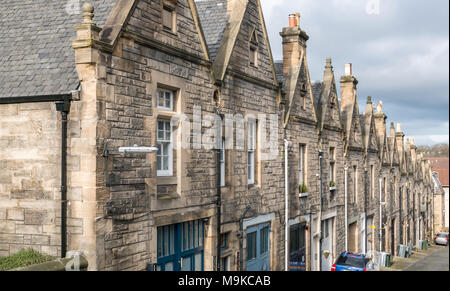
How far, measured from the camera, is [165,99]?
12680 millimetres

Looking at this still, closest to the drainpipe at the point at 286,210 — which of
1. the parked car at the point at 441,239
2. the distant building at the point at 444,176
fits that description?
the parked car at the point at 441,239

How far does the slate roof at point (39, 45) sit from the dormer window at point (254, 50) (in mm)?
5947

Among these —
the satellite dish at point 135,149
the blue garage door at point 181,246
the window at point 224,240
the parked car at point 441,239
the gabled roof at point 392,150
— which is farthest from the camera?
the parked car at point 441,239

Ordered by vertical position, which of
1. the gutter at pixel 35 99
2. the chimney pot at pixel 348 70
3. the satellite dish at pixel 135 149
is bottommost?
the satellite dish at pixel 135 149

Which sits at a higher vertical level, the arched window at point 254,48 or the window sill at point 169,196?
the arched window at point 254,48

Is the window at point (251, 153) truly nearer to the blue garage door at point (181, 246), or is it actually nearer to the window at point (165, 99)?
the blue garage door at point (181, 246)

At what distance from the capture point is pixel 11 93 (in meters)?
10.8

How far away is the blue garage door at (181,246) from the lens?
12.4 meters

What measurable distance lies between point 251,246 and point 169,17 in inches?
304

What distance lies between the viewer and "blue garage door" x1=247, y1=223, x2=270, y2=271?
16719 mm

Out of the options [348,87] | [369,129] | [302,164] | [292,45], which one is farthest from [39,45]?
[369,129]

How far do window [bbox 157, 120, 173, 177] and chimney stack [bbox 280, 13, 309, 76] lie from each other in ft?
31.8
